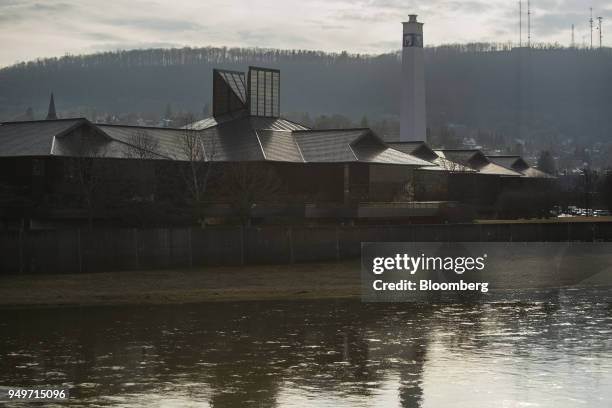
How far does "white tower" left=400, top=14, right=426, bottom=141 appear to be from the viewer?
12575 centimetres

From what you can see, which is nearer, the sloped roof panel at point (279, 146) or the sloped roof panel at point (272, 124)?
the sloped roof panel at point (279, 146)

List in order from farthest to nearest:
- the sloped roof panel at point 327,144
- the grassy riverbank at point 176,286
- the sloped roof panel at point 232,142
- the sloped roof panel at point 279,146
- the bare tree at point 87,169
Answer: the sloped roof panel at point 327,144 → the sloped roof panel at point 279,146 → the sloped roof panel at point 232,142 → the bare tree at point 87,169 → the grassy riverbank at point 176,286

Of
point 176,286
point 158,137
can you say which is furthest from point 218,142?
point 176,286

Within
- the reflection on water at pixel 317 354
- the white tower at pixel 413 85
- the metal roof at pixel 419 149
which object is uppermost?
the white tower at pixel 413 85

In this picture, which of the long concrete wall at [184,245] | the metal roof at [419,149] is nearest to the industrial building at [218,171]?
the long concrete wall at [184,245]

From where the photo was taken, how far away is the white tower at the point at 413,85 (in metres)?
126

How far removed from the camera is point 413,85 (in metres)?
126

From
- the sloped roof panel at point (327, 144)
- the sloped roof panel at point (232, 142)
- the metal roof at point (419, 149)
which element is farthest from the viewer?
the metal roof at point (419, 149)

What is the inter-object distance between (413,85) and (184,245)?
80037mm

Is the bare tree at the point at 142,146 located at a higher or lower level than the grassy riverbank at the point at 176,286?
higher
